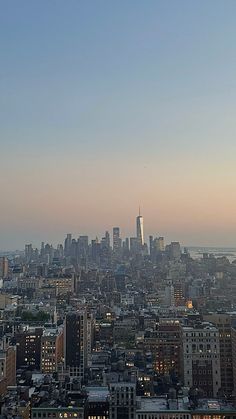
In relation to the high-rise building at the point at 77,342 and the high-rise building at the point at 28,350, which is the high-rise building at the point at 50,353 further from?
the high-rise building at the point at 28,350

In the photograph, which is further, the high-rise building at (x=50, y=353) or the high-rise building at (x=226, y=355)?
the high-rise building at (x=50, y=353)

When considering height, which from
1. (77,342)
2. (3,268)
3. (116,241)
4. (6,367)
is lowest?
(6,367)

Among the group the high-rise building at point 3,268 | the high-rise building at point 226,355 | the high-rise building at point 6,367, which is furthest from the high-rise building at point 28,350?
the high-rise building at point 3,268

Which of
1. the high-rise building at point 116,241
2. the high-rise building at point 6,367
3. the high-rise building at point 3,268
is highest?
the high-rise building at point 116,241

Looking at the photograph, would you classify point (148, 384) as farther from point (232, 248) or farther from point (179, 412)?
point (232, 248)

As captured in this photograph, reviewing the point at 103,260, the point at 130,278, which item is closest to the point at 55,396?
the point at 130,278

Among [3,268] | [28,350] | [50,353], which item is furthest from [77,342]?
[3,268]

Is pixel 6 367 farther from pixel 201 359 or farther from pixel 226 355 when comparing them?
pixel 226 355
